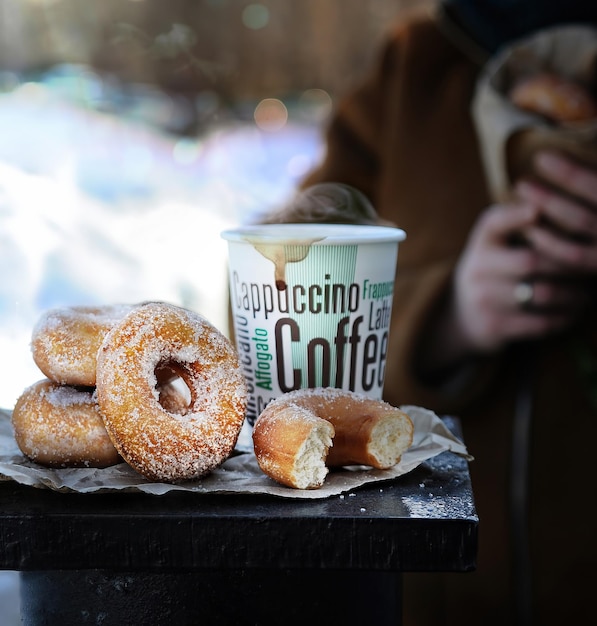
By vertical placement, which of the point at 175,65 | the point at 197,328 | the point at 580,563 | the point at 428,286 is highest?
the point at 175,65

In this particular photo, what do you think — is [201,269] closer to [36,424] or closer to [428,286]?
[428,286]

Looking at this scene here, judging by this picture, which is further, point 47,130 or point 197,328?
point 47,130

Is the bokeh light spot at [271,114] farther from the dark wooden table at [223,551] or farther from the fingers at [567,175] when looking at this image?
the dark wooden table at [223,551]

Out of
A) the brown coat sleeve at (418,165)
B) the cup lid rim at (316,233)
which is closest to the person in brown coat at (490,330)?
the brown coat sleeve at (418,165)

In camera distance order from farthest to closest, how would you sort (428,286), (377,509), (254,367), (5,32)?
1. (5,32)
2. (428,286)
3. (254,367)
4. (377,509)

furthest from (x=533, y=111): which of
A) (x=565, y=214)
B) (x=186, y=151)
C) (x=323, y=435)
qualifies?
(x=186, y=151)

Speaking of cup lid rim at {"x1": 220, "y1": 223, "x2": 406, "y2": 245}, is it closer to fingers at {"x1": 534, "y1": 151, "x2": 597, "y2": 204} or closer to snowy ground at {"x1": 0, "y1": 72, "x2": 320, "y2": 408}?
fingers at {"x1": 534, "y1": 151, "x2": 597, "y2": 204}

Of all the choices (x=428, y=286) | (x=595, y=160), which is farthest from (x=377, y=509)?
(x=428, y=286)

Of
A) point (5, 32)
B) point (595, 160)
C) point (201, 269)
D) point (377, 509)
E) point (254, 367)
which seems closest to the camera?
point (377, 509)
